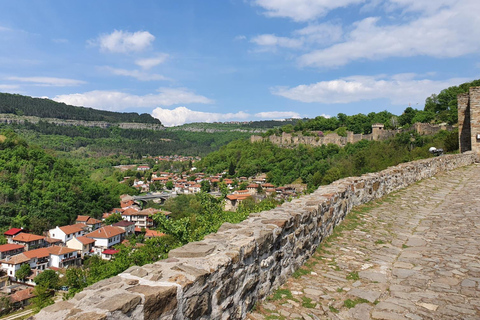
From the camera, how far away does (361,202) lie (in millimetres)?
6953

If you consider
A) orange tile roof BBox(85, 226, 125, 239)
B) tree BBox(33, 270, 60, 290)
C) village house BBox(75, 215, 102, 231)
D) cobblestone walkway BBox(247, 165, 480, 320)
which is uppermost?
cobblestone walkway BBox(247, 165, 480, 320)

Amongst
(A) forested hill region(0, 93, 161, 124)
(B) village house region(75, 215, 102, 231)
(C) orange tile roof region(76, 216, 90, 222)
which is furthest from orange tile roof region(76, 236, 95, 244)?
(A) forested hill region(0, 93, 161, 124)

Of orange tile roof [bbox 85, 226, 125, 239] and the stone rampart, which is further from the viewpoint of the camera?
orange tile roof [bbox 85, 226, 125, 239]

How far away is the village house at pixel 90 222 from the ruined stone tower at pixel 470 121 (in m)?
50.9

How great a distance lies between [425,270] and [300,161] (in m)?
57.1

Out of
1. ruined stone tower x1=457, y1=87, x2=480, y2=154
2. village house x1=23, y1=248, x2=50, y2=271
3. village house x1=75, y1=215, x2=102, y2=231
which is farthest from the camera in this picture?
village house x1=75, y1=215, x2=102, y2=231

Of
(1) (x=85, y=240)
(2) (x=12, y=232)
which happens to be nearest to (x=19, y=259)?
(1) (x=85, y=240)

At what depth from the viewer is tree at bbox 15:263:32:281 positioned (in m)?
31.3

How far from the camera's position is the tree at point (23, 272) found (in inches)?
1233

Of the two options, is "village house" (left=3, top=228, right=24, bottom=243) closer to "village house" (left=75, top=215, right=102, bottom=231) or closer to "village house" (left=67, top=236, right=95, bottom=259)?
"village house" (left=75, top=215, right=102, bottom=231)

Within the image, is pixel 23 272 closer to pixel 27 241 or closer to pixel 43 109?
pixel 27 241

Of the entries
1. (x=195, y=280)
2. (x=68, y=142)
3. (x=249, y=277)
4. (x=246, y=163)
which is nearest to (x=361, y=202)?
(x=249, y=277)

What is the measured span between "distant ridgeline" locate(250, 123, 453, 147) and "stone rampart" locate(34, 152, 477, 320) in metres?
39.6

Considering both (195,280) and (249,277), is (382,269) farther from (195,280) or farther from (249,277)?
(195,280)
